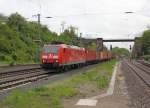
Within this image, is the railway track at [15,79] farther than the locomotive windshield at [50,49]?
No

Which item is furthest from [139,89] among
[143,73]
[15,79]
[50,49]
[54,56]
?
[143,73]

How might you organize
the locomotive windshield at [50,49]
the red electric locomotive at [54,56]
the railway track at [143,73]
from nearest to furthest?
the railway track at [143,73] < the red electric locomotive at [54,56] < the locomotive windshield at [50,49]

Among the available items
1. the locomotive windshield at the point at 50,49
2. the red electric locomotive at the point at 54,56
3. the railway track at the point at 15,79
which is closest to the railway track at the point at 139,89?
the railway track at the point at 15,79

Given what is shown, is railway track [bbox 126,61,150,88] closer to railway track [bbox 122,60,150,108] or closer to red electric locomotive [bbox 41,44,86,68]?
railway track [bbox 122,60,150,108]

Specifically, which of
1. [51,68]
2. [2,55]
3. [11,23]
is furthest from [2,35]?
[51,68]

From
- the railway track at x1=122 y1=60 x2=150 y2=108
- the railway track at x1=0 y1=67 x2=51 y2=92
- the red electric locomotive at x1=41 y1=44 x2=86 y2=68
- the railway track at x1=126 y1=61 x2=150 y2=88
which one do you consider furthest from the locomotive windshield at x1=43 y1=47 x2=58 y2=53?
the railway track at x1=126 y1=61 x2=150 y2=88

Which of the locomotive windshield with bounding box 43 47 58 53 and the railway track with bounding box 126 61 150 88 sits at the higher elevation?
the locomotive windshield with bounding box 43 47 58 53

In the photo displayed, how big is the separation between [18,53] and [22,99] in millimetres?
54019

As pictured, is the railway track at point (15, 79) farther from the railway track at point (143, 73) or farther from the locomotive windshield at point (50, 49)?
the railway track at point (143, 73)

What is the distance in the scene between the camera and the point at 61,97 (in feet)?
59.1

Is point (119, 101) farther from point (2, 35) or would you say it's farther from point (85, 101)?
point (2, 35)

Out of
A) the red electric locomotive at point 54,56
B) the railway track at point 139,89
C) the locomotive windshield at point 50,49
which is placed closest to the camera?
the railway track at point 139,89

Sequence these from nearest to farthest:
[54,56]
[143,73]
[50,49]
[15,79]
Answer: [15,79]
[54,56]
[50,49]
[143,73]

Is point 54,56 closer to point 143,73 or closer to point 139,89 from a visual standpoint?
point 143,73
